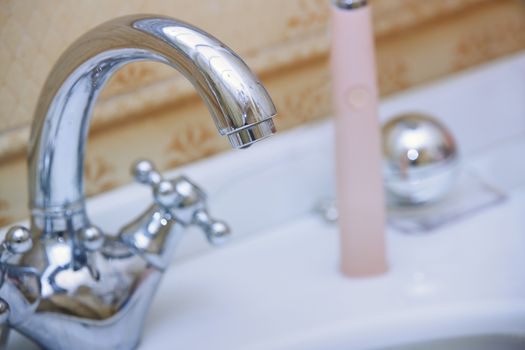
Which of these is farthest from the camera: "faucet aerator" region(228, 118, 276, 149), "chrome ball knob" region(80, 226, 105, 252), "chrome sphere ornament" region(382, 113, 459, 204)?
"chrome sphere ornament" region(382, 113, 459, 204)

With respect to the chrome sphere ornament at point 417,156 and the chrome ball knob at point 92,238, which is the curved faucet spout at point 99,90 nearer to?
the chrome ball knob at point 92,238

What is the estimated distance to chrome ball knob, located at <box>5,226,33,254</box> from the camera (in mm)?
503

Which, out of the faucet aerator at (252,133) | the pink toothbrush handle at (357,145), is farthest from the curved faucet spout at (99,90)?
the pink toothbrush handle at (357,145)

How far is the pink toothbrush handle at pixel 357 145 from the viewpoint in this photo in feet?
1.91

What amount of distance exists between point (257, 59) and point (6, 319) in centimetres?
29

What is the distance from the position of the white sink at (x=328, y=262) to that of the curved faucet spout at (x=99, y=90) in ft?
0.31

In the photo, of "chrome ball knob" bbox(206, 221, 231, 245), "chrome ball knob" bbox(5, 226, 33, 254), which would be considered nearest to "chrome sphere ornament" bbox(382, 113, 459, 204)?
"chrome ball knob" bbox(206, 221, 231, 245)

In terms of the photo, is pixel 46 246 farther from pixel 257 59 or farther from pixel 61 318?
pixel 257 59

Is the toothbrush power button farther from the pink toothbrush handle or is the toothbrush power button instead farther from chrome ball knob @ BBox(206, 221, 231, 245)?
chrome ball knob @ BBox(206, 221, 231, 245)

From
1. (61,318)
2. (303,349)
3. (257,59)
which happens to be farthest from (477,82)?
(61,318)

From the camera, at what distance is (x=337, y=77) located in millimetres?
593

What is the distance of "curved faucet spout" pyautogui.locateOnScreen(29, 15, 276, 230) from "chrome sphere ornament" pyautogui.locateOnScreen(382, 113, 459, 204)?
26cm

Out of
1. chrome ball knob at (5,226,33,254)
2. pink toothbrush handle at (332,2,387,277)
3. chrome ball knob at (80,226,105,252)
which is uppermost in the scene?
pink toothbrush handle at (332,2,387,277)

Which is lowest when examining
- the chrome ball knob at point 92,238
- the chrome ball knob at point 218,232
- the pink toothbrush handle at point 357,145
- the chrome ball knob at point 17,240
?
the chrome ball knob at point 17,240
